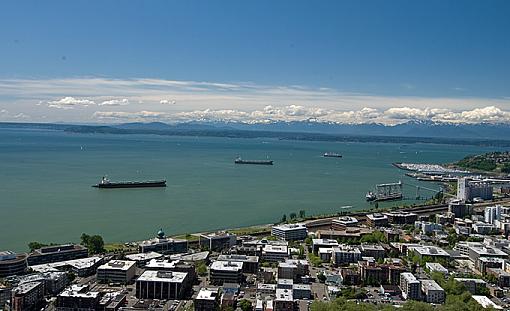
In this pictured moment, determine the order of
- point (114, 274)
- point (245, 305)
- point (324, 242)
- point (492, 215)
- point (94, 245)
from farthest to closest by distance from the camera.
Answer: point (492, 215), point (324, 242), point (94, 245), point (114, 274), point (245, 305)

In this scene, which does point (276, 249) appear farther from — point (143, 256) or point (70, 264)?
point (70, 264)

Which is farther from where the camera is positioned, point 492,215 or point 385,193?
point 385,193

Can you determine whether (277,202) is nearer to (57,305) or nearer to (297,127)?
(57,305)

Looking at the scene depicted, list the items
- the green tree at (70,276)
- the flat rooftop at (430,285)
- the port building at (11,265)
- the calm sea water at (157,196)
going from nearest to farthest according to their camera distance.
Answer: the flat rooftop at (430,285) → the green tree at (70,276) → the port building at (11,265) → the calm sea water at (157,196)

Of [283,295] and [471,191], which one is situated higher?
[471,191]

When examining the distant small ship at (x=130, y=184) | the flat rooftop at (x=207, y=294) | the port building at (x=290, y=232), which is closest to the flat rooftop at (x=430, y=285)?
the flat rooftop at (x=207, y=294)

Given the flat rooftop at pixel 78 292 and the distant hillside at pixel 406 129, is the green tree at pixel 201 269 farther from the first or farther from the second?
the distant hillside at pixel 406 129

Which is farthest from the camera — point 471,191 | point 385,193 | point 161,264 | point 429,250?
point 385,193

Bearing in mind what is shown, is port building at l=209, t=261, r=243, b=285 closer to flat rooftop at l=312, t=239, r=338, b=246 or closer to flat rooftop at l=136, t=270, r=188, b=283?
flat rooftop at l=136, t=270, r=188, b=283

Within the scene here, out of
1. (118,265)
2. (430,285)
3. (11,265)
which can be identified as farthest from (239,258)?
(11,265)

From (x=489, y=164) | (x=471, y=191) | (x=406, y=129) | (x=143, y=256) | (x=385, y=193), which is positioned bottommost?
(x=385, y=193)

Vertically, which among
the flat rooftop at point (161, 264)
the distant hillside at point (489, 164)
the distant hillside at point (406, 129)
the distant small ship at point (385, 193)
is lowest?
the distant small ship at point (385, 193)
